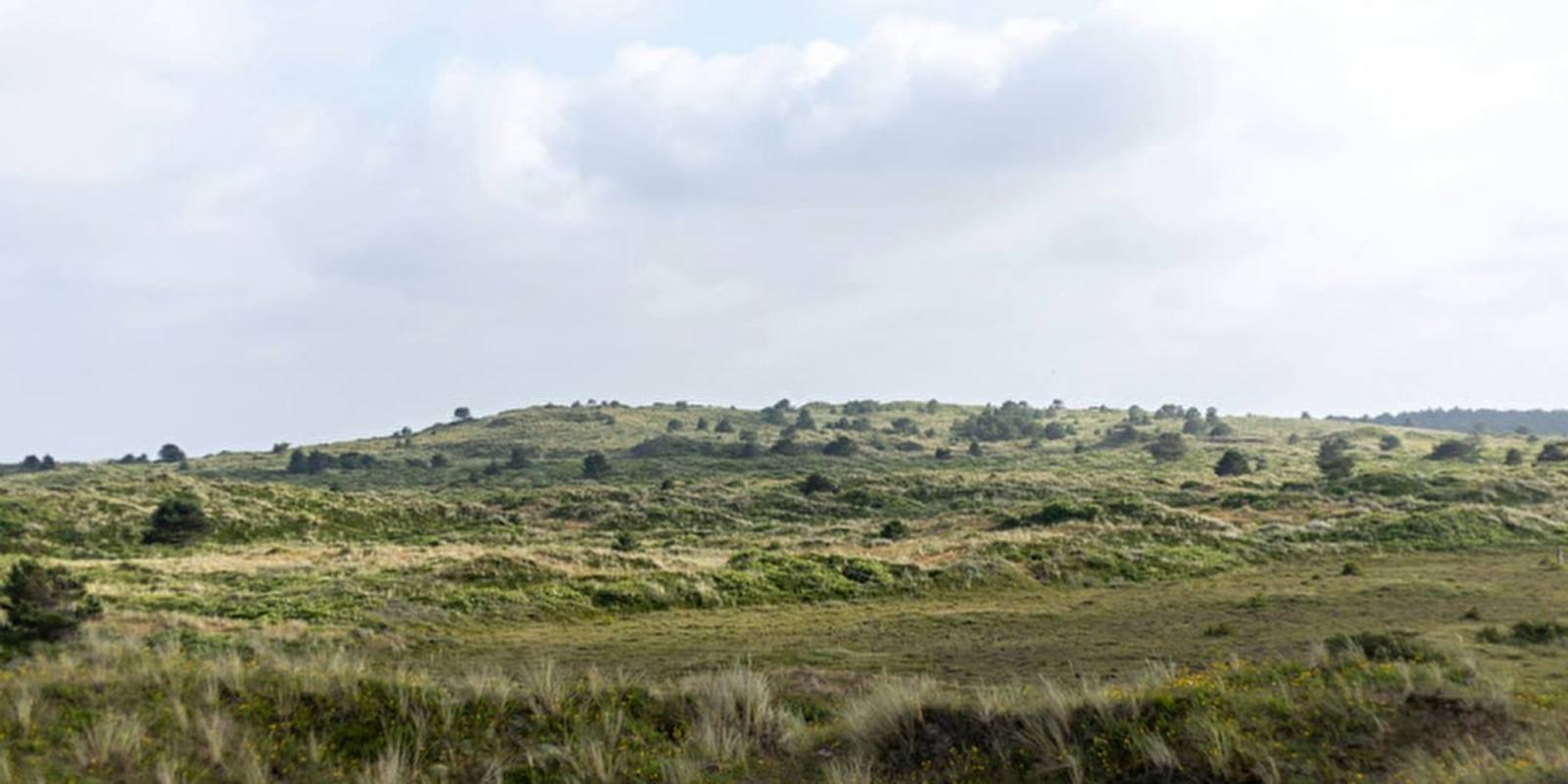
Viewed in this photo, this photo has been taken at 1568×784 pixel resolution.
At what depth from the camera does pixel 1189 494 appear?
53.8 meters

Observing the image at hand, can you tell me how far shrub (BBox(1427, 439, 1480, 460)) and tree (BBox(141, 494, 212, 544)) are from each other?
99.0 m

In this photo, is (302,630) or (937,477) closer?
(302,630)

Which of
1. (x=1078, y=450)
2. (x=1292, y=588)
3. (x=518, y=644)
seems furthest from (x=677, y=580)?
(x=1078, y=450)

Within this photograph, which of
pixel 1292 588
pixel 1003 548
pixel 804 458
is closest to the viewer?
pixel 1292 588

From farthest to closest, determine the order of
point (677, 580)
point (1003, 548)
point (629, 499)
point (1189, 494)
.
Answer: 1. point (629, 499)
2. point (1189, 494)
3. point (1003, 548)
4. point (677, 580)

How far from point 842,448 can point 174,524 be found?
6890 cm

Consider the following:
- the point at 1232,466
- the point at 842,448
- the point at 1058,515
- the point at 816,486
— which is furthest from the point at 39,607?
the point at 842,448

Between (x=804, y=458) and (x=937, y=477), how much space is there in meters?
29.2

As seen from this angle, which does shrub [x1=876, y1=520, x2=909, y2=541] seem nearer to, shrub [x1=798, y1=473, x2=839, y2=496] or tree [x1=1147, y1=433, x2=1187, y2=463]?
shrub [x1=798, y1=473, x2=839, y2=496]

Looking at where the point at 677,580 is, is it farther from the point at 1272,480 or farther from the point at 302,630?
the point at 1272,480

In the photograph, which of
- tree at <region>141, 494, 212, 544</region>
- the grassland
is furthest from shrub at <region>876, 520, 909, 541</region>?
tree at <region>141, 494, 212, 544</region>

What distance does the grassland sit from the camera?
8.85m

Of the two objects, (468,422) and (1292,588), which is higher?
(468,422)

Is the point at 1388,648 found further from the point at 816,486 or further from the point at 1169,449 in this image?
the point at 1169,449
